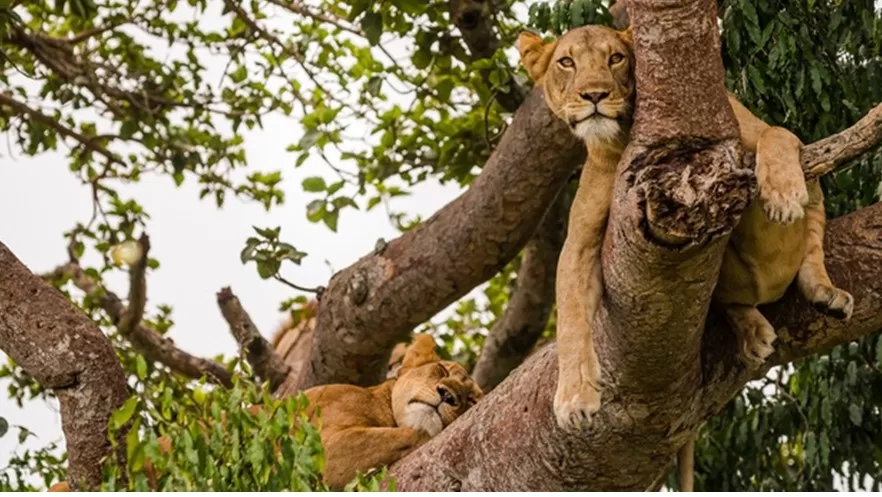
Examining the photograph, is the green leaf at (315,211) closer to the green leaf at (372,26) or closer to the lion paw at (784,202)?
the green leaf at (372,26)

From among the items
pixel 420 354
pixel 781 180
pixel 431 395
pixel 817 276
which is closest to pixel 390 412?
pixel 431 395

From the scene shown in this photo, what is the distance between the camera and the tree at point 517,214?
340 cm

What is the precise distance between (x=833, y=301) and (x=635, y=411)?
556 mm

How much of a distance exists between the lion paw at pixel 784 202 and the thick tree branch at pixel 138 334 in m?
3.89

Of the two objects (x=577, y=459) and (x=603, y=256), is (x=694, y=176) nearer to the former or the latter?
(x=603, y=256)

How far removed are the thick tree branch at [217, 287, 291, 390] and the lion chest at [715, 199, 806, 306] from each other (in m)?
3.16

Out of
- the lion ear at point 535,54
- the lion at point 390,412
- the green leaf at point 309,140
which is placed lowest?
the lion at point 390,412

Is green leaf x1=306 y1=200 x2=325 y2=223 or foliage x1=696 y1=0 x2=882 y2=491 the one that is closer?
foliage x1=696 y1=0 x2=882 y2=491

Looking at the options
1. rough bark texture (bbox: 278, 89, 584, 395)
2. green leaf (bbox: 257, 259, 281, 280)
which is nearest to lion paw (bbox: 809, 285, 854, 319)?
rough bark texture (bbox: 278, 89, 584, 395)

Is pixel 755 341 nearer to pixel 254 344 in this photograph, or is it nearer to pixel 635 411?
pixel 635 411

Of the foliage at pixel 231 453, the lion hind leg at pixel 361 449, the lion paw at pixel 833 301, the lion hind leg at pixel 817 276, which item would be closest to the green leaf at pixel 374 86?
the lion hind leg at pixel 361 449

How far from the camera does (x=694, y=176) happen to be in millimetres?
3164

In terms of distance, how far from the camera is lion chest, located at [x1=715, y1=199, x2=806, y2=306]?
3812 millimetres

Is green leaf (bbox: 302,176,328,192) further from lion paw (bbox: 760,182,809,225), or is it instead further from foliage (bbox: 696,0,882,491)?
lion paw (bbox: 760,182,809,225)
